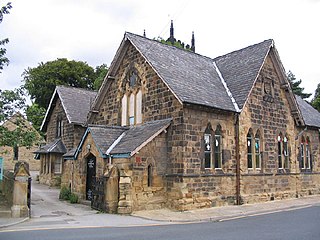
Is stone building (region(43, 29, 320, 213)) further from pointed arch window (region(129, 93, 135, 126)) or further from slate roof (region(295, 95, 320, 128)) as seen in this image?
slate roof (region(295, 95, 320, 128))

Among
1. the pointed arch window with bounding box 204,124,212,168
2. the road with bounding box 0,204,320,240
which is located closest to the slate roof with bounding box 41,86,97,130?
the pointed arch window with bounding box 204,124,212,168

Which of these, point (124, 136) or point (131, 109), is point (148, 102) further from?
point (124, 136)

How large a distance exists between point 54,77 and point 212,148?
123 feet

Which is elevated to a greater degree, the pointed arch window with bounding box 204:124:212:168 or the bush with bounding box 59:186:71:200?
the pointed arch window with bounding box 204:124:212:168

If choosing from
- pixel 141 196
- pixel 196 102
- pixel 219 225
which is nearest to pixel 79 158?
pixel 141 196

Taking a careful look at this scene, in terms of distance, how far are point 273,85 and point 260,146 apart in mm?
4302

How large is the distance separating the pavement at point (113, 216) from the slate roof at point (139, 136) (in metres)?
2.90

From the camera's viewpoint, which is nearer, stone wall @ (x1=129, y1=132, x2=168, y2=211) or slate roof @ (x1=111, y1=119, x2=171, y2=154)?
stone wall @ (x1=129, y1=132, x2=168, y2=211)

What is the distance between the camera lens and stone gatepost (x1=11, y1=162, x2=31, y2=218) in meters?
14.2

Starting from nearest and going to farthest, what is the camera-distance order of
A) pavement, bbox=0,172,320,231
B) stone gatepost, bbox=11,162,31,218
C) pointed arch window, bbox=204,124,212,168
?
1. pavement, bbox=0,172,320,231
2. stone gatepost, bbox=11,162,31,218
3. pointed arch window, bbox=204,124,212,168

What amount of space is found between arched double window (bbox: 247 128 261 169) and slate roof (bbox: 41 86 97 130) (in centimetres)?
1465

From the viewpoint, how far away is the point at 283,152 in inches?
891

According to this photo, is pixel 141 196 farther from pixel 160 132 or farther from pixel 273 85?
pixel 273 85

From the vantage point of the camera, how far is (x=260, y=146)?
67.8 feet
